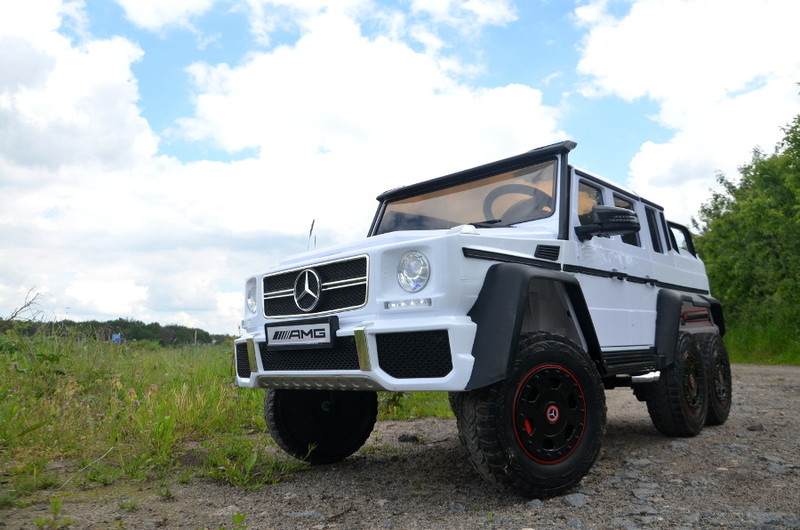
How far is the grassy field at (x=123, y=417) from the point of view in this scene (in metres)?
4.19

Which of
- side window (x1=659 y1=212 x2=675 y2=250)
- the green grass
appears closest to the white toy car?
side window (x1=659 y1=212 x2=675 y2=250)

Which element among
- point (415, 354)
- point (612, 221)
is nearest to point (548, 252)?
point (612, 221)

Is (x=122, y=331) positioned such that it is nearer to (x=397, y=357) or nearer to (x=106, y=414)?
(x=106, y=414)

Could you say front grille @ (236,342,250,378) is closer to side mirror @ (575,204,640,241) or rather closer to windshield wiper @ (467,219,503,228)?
windshield wiper @ (467,219,503,228)

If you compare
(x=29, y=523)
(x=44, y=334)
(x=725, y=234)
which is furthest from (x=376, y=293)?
(x=725, y=234)

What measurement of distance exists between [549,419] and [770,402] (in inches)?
248

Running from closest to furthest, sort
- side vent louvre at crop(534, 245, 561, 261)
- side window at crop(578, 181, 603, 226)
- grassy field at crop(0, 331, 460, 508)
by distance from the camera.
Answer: side vent louvre at crop(534, 245, 561, 261), grassy field at crop(0, 331, 460, 508), side window at crop(578, 181, 603, 226)

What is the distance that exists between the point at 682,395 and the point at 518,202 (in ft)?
8.08

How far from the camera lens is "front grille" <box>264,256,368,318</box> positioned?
3.53 m

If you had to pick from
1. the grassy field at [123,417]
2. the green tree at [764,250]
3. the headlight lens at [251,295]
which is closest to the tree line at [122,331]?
the grassy field at [123,417]

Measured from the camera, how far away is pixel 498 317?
3244 millimetres

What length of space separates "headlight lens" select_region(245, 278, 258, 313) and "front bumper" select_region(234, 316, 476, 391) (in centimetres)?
82

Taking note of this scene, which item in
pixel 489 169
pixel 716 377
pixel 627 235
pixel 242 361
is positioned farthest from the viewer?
pixel 716 377

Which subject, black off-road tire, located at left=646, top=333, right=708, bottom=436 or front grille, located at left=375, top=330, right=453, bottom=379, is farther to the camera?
black off-road tire, located at left=646, top=333, right=708, bottom=436
